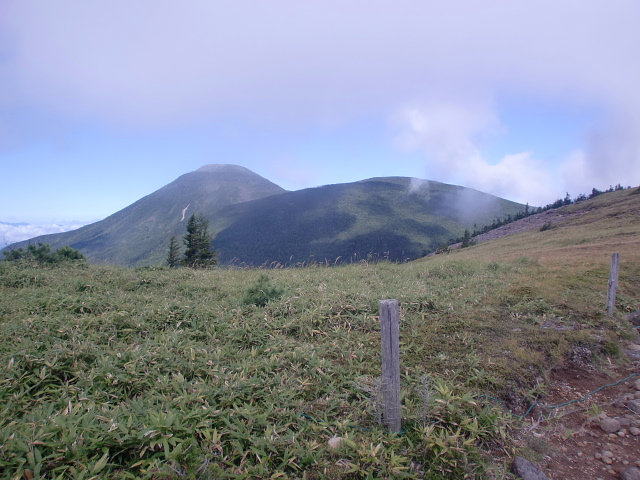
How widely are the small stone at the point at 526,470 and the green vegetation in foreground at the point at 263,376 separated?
19cm

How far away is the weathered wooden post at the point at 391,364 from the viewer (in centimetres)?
330

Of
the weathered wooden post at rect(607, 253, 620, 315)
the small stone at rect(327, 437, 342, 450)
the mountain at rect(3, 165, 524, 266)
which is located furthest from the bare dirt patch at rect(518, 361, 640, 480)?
the mountain at rect(3, 165, 524, 266)

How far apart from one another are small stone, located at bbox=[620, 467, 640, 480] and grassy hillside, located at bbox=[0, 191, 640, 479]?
1.00m

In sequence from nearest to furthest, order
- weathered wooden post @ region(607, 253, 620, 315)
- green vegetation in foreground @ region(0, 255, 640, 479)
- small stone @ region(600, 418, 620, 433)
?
green vegetation in foreground @ region(0, 255, 640, 479)
small stone @ region(600, 418, 620, 433)
weathered wooden post @ region(607, 253, 620, 315)

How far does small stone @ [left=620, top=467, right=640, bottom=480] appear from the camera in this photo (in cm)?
312

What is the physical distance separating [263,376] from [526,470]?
2914 millimetres

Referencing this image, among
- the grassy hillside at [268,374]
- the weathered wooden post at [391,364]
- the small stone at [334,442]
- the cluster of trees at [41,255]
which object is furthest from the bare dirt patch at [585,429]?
the cluster of trees at [41,255]

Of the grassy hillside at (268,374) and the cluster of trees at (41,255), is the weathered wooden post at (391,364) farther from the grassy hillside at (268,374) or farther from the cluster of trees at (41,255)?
the cluster of trees at (41,255)

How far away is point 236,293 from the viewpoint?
7785mm

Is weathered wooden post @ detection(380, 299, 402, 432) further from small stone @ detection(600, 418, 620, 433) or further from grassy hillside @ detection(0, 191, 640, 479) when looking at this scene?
small stone @ detection(600, 418, 620, 433)

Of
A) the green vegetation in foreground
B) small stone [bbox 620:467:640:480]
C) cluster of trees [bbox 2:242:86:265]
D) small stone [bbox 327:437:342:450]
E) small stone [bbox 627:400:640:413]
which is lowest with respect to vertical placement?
small stone [bbox 620:467:640:480]

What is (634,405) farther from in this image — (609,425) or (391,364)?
(391,364)

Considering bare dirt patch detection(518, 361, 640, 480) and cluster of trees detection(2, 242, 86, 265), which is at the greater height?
cluster of trees detection(2, 242, 86, 265)

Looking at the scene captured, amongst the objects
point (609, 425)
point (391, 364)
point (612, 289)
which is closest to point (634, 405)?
point (609, 425)
